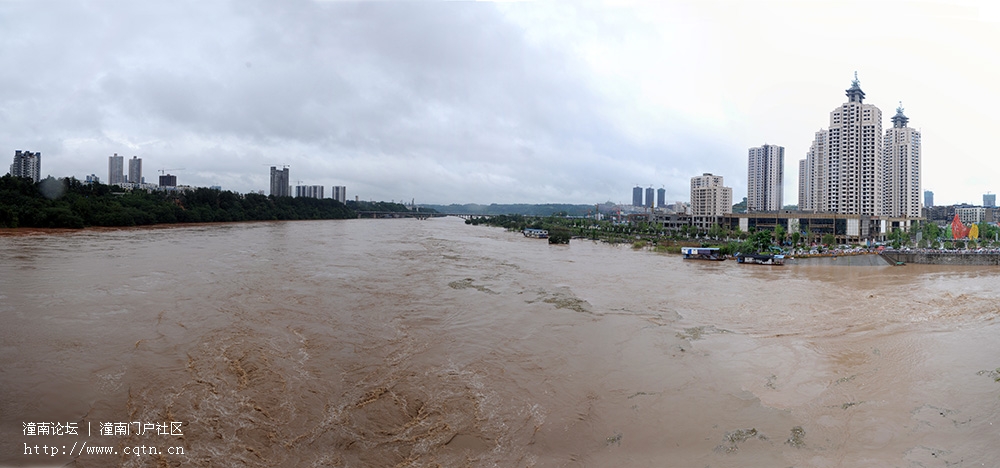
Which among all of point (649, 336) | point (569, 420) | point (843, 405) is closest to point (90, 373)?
point (569, 420)

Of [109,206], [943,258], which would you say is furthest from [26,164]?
[943,258]

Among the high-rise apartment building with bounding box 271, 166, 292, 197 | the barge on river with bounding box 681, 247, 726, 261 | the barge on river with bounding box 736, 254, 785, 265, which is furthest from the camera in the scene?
the high-rise apartment building with bounding box 271, 166, 292, 197

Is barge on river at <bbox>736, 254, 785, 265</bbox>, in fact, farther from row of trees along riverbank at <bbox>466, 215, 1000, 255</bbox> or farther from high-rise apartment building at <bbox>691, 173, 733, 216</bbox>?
high-rise apartment building at <bbox>691, 173, 733, 216</bbox>

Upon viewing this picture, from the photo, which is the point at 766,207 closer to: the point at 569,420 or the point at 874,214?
the point at 874,214

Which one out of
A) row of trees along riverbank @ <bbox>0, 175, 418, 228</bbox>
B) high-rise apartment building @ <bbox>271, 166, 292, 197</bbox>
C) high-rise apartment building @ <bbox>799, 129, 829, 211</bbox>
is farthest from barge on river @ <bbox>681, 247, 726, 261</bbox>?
high-rise apartment building @ <bbox>271, 166, 292, 197</bbox>

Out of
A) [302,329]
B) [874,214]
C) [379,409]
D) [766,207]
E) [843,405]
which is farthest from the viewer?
[766,207]

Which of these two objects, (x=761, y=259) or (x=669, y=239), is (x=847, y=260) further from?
(x=669, y=239)
